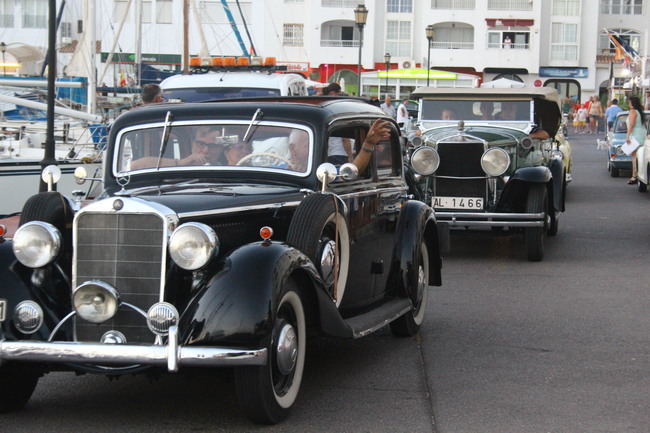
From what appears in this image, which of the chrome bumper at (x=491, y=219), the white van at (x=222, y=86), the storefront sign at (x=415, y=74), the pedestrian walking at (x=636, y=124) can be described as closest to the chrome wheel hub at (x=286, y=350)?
the chrome bumper at (x=491, y=219)

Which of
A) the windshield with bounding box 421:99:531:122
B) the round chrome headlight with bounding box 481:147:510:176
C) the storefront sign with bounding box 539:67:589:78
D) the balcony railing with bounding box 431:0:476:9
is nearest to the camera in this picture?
the round chrome headlight with bounding box 481:147:510:176

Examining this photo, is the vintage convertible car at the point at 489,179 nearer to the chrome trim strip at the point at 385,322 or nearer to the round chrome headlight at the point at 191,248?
the chrome trim strip at the point at 385,322

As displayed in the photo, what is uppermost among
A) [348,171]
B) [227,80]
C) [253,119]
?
[227,80]

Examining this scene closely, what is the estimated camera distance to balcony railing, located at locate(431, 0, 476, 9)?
2731 inches

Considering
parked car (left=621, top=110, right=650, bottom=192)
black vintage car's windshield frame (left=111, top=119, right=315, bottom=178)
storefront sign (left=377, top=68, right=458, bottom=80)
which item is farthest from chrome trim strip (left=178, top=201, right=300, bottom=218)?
storefront sign (left=377, top=68, right=458, bottom=80)

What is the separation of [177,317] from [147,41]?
64214 mm

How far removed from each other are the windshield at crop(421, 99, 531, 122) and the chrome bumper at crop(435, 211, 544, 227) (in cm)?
255

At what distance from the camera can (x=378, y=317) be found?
704 cm

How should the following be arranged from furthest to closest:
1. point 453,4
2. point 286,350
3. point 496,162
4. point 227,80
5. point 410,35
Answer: point 453,4 < point 410,35 < point 227,80 < point 496,162 < point 286,350

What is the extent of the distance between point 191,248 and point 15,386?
1334 mm

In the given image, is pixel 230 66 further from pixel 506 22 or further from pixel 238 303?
pixel 506 22

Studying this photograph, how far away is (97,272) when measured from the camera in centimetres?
555

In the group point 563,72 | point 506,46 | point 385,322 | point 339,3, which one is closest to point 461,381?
point 385,322

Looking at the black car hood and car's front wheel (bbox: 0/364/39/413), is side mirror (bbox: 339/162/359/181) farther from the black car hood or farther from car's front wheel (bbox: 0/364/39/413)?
car's front wheel (bbox: 0/364/39/413)
